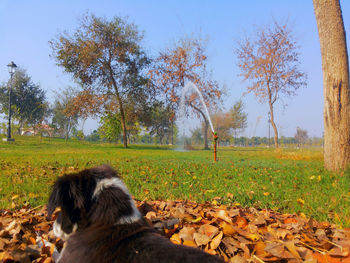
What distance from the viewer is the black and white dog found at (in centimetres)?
157

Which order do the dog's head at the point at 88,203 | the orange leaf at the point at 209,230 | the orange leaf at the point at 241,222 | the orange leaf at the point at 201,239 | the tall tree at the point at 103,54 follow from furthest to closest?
the tall tree at the point at 103,54 → the orange leaf at the point at 241,222 → the orange leaf at the point at 209,230 → the orange leaf at the point at 201,239 → the dog's head at the point at 88,203

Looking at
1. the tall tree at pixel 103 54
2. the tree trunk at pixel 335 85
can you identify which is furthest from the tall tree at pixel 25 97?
the tree trunk at pixel 335 85

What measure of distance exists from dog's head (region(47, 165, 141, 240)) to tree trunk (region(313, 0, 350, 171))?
7497 mm

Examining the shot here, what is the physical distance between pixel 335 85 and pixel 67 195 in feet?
26.5

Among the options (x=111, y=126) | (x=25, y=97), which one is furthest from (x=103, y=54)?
(x=25, y=97)

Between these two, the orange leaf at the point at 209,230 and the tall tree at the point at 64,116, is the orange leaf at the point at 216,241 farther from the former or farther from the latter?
the tall tree at the point at 64,116

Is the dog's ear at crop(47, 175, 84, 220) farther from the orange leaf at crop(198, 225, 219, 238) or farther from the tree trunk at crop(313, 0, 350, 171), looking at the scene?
the tree trunk at crop(313, 0, 350, 171)

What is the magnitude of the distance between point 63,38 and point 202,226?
86.2ft

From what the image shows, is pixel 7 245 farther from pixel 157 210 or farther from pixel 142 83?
pixel 142 83

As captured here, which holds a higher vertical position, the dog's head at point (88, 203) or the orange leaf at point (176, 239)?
the dog's head at point (88, 203)

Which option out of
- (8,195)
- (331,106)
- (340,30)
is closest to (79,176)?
(8,195)

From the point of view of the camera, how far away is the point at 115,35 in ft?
79.9

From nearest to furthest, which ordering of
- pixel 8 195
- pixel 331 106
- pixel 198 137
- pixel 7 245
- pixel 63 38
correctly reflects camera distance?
1. pixel 7 245
2. pixel 8 195
3. pixel 331 106
4. pixel 63 38
5. pixel 198 137

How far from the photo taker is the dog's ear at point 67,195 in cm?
172
